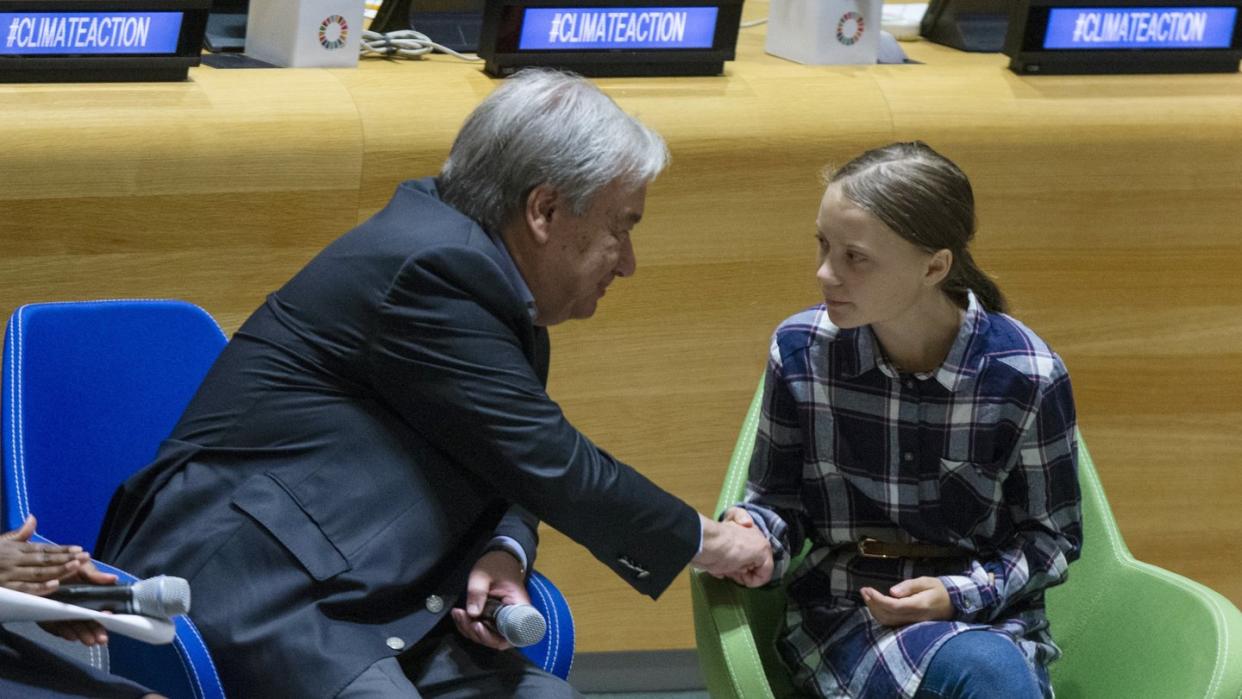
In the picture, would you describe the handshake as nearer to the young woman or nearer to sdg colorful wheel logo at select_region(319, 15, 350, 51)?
the young woman

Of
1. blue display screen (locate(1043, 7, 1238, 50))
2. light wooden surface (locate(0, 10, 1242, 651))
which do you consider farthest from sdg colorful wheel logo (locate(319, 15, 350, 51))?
blue display screen (locate(1043, 7, 1238, 50))

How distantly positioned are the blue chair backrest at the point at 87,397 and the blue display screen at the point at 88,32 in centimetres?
61

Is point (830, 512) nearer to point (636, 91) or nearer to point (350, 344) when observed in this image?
point (350, 344)

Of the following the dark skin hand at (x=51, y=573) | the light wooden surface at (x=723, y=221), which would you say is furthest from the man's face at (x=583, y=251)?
the light wooden surface at (x=723, y=221)

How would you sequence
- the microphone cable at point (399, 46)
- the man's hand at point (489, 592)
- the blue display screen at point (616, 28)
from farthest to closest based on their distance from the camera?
the microphone cable at point (399, 46) < the blue display screen at point (616, 28) < the man's hand at point (489, 592)

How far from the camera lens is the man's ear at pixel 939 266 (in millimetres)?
2410

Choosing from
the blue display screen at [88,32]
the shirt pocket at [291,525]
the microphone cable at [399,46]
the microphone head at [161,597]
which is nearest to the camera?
the microphone head at [161,597]

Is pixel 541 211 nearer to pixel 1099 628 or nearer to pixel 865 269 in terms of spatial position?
pixel 865 269

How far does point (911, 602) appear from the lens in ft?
7.80

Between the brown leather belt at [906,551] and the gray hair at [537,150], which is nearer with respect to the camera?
the gray hair at [537,150]

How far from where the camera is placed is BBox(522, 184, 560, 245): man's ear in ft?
7.32

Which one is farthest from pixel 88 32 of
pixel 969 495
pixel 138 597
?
pixel 969 495

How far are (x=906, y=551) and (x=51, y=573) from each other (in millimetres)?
1165

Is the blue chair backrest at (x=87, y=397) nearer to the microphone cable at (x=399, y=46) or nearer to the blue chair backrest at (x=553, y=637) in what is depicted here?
the blue chair backrest at (x=553, y=637)
